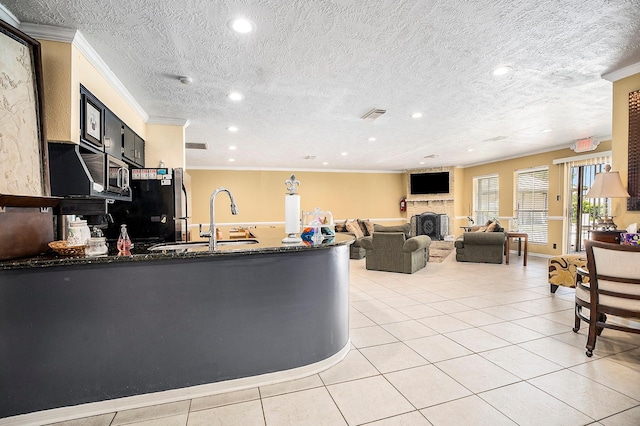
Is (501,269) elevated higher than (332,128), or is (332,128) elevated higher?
(332,128)

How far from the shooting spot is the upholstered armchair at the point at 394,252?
18.4 ft

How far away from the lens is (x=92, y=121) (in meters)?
2.70

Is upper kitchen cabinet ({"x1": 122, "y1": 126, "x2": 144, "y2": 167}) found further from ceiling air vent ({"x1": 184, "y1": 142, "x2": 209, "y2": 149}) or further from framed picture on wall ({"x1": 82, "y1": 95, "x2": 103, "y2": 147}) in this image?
ceiling air vent ({"x1": 184, "y1": 142, "x2": 209, "y2": 149})

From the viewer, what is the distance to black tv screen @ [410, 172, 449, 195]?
33.1 feet

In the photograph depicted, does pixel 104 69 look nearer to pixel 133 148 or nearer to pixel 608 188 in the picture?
pixel 133 148

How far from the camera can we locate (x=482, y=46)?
2.65 m

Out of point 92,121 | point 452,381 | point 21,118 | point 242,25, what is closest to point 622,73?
point 452,381

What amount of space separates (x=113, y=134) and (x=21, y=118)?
114cm

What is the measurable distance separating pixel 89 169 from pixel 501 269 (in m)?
6.75

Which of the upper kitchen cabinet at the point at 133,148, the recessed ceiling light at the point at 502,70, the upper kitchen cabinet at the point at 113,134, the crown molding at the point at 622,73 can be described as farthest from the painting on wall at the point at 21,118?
the crown molding at the point at 622,73

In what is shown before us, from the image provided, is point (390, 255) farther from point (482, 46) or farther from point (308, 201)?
point (308, 201)

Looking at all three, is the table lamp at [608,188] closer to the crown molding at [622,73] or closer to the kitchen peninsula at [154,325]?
the crown molding at [622,73]

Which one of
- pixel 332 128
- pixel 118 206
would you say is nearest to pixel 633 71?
pixel 332 128

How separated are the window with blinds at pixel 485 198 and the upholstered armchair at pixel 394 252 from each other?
14.4 feet
